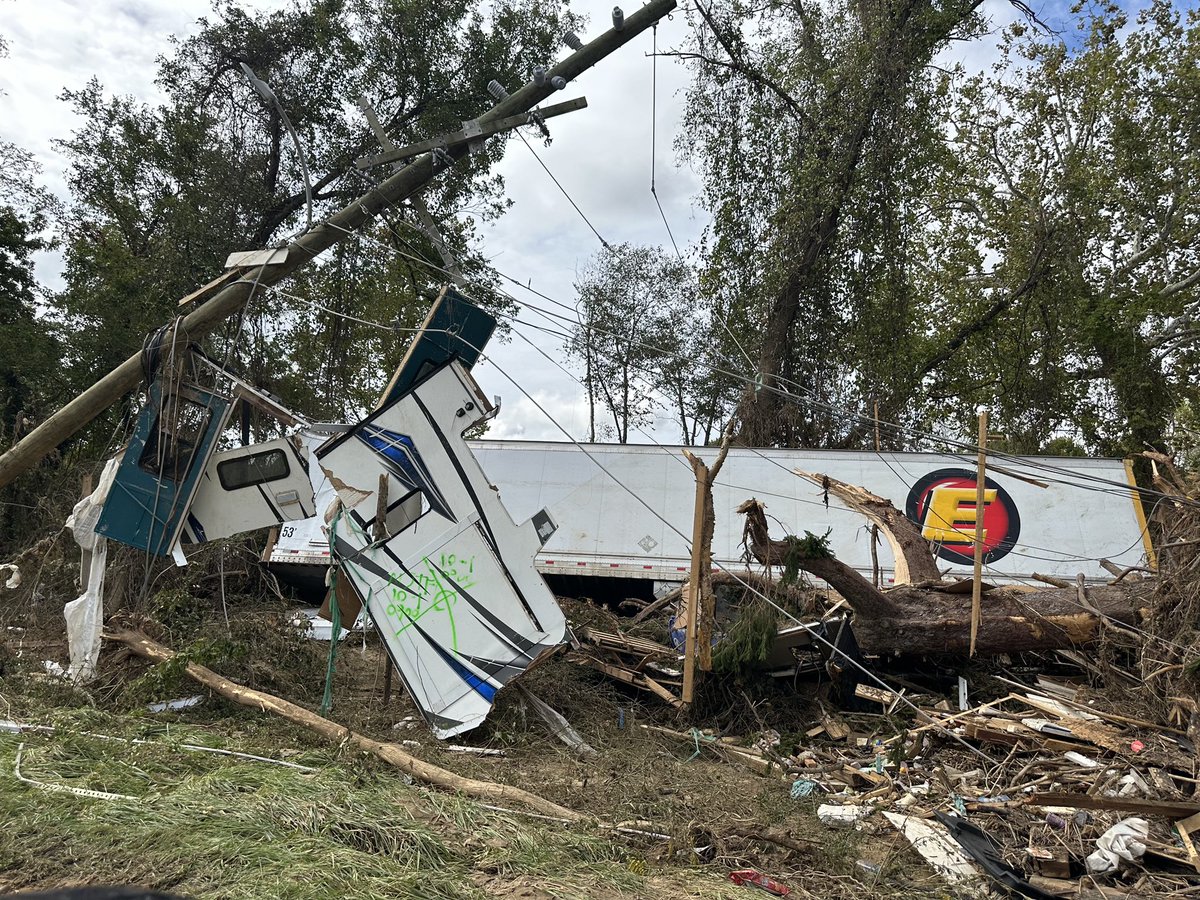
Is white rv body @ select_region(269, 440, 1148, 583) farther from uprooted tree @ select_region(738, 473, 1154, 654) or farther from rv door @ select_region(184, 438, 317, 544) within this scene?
rv door @ select_region(184, 438, 317, 544)

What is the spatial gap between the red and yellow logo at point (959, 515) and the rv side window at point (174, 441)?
10.8 meters

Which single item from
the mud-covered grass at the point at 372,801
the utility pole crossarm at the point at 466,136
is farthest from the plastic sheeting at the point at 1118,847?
the utility pole crossarm at the point at 466,136

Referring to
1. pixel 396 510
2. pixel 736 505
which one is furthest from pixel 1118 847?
pixel 736 505

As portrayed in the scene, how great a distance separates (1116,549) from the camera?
44.6 ft

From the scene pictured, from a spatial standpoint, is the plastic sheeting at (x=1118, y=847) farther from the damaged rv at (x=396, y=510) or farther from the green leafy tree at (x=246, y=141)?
the green leafy tree at (x=246, y=141)

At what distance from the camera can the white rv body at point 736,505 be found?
13711 millimetres

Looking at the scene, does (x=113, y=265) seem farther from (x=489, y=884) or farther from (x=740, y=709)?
(x=489, y=884)

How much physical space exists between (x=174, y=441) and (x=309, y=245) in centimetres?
262

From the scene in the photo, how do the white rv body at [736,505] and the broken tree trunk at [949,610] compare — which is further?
the white rv body at [736,505]

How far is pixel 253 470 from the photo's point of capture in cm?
940

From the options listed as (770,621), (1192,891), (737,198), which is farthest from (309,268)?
(1192,891)

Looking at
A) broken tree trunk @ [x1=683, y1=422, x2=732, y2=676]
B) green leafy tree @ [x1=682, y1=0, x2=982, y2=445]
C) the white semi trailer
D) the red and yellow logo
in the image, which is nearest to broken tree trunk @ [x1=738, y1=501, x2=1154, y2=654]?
broken tree trunk @ [x1=683, y1=422, x2=732, y2=676]

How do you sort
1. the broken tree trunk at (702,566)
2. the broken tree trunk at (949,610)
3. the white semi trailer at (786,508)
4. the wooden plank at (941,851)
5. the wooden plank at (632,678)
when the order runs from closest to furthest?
the wooden plank at (941,851), the broken tree trunk at (702,566), the broken tree trunk at (949,610), the wooden plank at (632,678), the white semi trailer at (786,508)

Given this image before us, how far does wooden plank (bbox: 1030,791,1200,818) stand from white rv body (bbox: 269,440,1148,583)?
6.95 m
